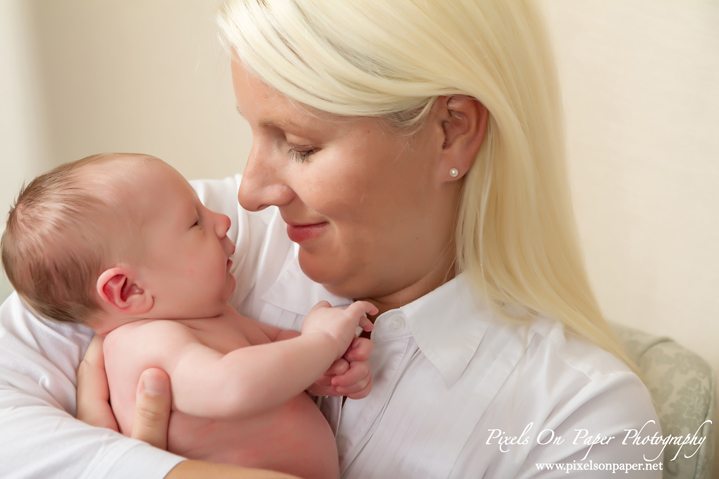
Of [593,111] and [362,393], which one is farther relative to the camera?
[593,111]

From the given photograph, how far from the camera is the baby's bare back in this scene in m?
1.18

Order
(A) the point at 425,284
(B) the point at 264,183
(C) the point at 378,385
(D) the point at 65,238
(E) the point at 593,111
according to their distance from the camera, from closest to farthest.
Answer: (D) the point at 65,238 < (B) the point at 264,183 < (C) the point at 378,385 < (A) the point at 425,284 < (E) the point at 593,111

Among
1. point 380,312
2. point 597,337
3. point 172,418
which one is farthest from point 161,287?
point 597,337

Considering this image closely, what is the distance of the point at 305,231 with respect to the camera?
54.2 inches

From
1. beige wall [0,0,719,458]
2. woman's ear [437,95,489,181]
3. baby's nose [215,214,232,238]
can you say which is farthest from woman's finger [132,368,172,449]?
beige wall [0,0,719,458]

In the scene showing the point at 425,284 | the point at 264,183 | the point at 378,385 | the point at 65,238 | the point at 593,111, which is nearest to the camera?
the point at 65,238

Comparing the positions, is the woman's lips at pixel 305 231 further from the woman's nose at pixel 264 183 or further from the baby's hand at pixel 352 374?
the baby's hand at pixel 352 374

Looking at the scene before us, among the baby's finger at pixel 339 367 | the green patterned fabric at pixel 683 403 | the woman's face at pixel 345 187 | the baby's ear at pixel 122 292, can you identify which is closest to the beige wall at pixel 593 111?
the green patterned fabric at pixel 683 403

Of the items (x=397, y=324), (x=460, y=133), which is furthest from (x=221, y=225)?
(x=460, y=133)

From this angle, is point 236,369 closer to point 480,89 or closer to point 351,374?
point 351,374

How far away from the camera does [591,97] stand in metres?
2.48

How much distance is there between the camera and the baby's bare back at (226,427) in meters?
1.18

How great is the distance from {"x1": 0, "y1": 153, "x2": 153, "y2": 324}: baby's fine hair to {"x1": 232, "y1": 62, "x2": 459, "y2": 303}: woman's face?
29 centimetres

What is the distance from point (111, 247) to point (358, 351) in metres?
0.55
